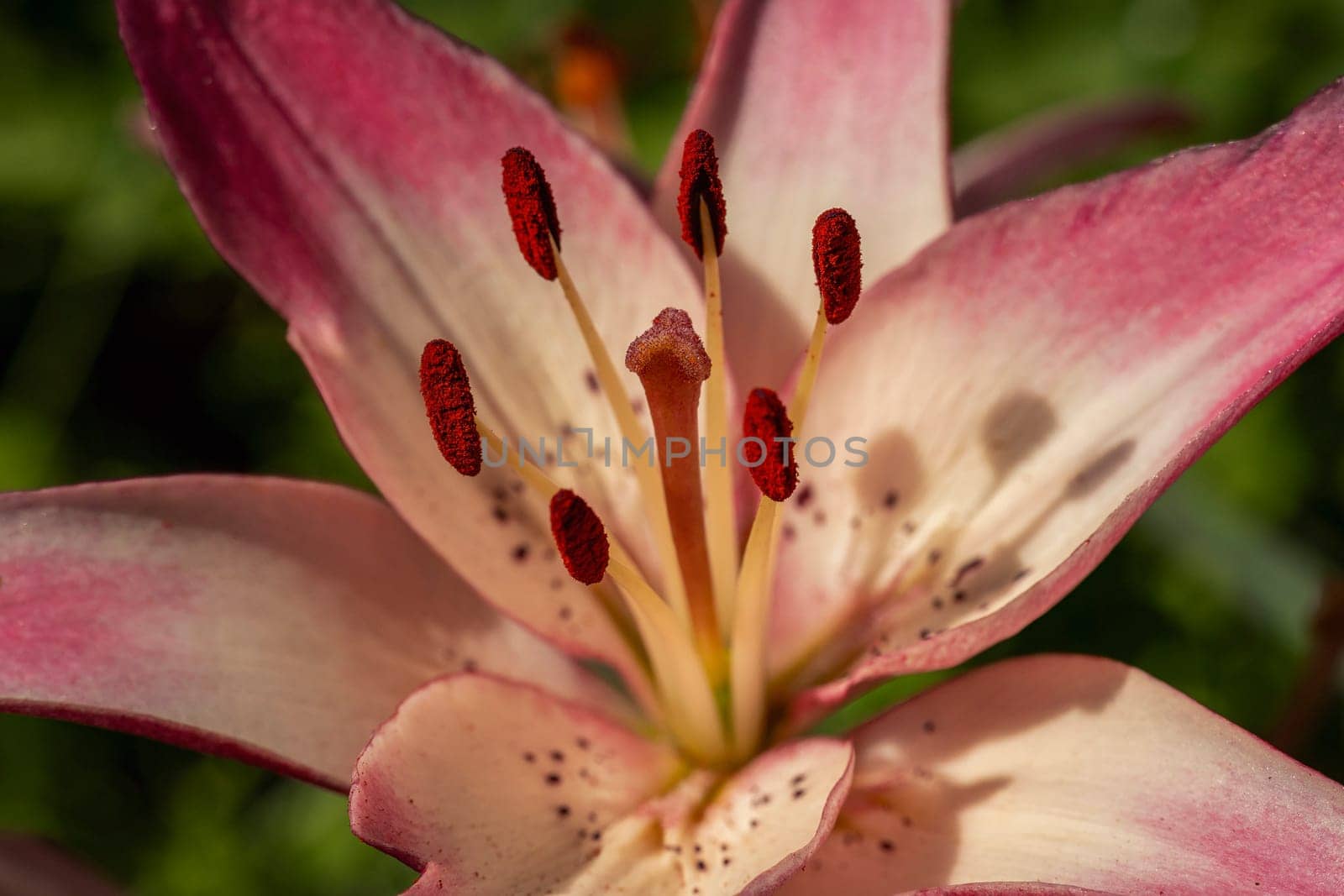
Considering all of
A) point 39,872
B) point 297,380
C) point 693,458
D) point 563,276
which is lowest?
point 297,380

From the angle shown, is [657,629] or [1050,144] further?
[1050,144]

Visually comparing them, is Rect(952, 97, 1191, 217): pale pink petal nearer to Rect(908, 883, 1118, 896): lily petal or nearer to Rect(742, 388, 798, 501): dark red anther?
Rect(742, 388, 798, 501): dark red anther

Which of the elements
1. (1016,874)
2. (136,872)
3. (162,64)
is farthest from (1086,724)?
(136,872)

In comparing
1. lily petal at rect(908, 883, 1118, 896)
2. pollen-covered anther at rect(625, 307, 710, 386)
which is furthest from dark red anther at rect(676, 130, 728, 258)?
lily petal at rect(908, 883, 1118, 896)

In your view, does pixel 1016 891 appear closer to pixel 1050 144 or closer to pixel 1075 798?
pixel 1075 798

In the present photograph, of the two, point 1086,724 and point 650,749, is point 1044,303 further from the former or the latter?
point 650,749

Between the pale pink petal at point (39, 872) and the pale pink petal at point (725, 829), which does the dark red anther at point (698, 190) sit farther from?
the pale pink petal at point (39, 872)

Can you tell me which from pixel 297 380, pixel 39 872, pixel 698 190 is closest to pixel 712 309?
pixel 698 190
